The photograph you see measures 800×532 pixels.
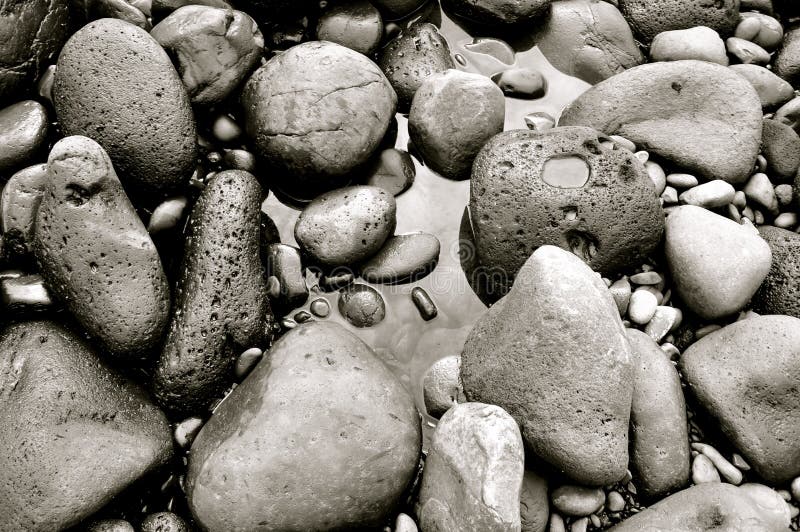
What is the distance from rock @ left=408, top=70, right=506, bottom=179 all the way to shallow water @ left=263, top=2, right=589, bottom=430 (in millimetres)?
152

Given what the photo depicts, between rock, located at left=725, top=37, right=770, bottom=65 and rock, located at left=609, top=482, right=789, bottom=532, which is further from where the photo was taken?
rock, located at left=725, top=37, right=770, bottom=65

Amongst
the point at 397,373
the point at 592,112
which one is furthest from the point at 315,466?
the point at 592,112

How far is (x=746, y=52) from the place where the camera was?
356 cm

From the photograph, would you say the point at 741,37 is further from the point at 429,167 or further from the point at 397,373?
the point at 397,373

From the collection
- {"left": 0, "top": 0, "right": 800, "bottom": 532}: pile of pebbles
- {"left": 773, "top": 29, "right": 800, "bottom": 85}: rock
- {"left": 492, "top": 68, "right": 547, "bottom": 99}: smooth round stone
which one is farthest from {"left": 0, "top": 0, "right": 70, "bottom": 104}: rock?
{"left": 773, "top": 29, "right": 800, "bottom": 85}: rock

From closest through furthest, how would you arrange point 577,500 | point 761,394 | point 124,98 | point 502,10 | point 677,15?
point 577,500
point 761,394
point 124,98
point 502,10
point 677,15

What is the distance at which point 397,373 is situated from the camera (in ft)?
9.75

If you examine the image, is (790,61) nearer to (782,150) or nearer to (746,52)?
(746,52)

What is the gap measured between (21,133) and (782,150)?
→ 145 inches

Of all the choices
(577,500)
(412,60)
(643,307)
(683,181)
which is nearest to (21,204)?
(412,60)

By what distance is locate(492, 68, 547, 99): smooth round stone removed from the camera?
3441 millimetres

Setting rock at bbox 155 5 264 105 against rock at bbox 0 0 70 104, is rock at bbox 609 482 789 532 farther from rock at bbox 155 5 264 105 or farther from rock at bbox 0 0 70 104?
rock at bbox 0 0 70 104

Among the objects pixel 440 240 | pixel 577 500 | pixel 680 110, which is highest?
pixel 680 110

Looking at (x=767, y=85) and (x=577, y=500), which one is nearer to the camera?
(x=577, y=500)
